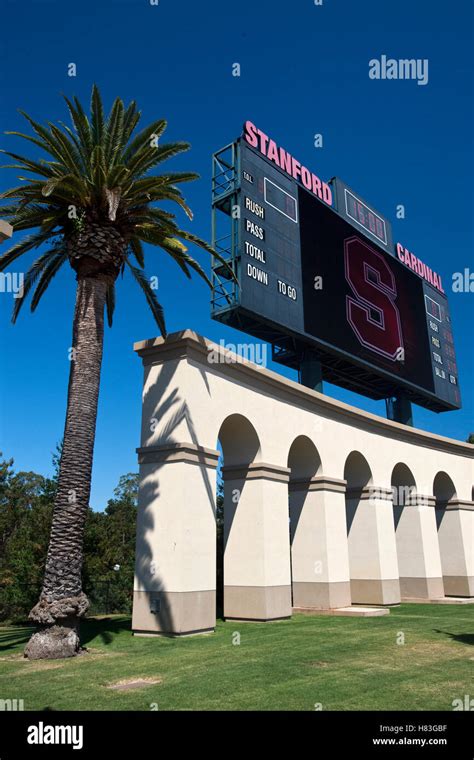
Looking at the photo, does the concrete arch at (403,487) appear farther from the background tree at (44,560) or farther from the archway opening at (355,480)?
the background tree at (44,560)

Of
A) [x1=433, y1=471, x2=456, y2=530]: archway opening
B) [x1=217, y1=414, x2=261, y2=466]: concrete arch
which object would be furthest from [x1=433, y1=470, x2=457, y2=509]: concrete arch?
[x1=217, y1=414, x2=261, y2=466]: concrete arch

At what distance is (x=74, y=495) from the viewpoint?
15023mm

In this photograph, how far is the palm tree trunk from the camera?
14.1 m

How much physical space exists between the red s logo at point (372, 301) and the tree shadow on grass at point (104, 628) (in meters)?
17.9

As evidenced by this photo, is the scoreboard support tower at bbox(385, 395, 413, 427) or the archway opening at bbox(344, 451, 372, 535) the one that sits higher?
the scoreboard support tower at bbox(385, 395, 413, 427)

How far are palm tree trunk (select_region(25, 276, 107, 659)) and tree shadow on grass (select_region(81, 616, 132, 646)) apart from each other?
2.27 metres

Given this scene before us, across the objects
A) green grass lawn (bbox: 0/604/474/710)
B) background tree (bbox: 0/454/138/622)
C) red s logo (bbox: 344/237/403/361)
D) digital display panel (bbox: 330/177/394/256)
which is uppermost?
digital display panel (bbox: 330/177/394/256)

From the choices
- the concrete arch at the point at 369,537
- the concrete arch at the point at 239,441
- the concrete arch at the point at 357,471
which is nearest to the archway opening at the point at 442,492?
the concrete arch at the point at 369,537

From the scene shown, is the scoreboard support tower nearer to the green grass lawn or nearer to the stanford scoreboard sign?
the stanford scoreboard sign

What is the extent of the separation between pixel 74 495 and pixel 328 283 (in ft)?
61.0

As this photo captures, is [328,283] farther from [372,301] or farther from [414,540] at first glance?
[414,540]

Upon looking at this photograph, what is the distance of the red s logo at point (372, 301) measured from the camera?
3106 centimetres

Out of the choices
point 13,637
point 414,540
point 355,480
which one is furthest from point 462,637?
point 414,540
